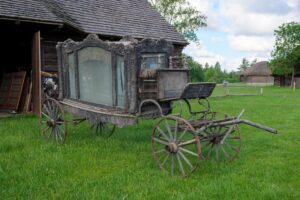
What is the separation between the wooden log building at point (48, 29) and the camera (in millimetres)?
12742

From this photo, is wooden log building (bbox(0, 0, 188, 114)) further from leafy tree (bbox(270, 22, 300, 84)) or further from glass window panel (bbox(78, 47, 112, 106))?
leafy tree (bbox(270, 22, 300, 84))

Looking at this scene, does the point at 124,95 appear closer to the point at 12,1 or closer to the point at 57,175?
the point at 57,175

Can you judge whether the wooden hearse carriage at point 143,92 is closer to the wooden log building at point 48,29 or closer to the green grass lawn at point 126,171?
the green grass lawn at point 126,171

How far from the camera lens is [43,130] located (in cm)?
893

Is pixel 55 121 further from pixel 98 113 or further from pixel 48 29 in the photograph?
pixel 48 29

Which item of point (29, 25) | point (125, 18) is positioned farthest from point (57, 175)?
point (125, 18)

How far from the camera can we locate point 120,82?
718 cm

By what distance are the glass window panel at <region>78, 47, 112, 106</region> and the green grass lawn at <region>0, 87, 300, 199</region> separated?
3.40ft

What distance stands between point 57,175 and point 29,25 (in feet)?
27.3

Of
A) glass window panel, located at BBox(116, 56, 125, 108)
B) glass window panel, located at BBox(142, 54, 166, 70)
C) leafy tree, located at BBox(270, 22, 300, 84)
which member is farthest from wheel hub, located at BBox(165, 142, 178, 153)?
leafy tree, located at BBox(270, 22, 300, 84)

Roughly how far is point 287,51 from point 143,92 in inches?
1829

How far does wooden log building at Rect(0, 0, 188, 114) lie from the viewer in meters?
12.7

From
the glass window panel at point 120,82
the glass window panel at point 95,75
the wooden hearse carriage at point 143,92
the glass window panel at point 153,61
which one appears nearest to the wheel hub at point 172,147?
the wooden hearse carriage at point 143,92

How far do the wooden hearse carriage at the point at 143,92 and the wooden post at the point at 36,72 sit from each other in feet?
15.6
